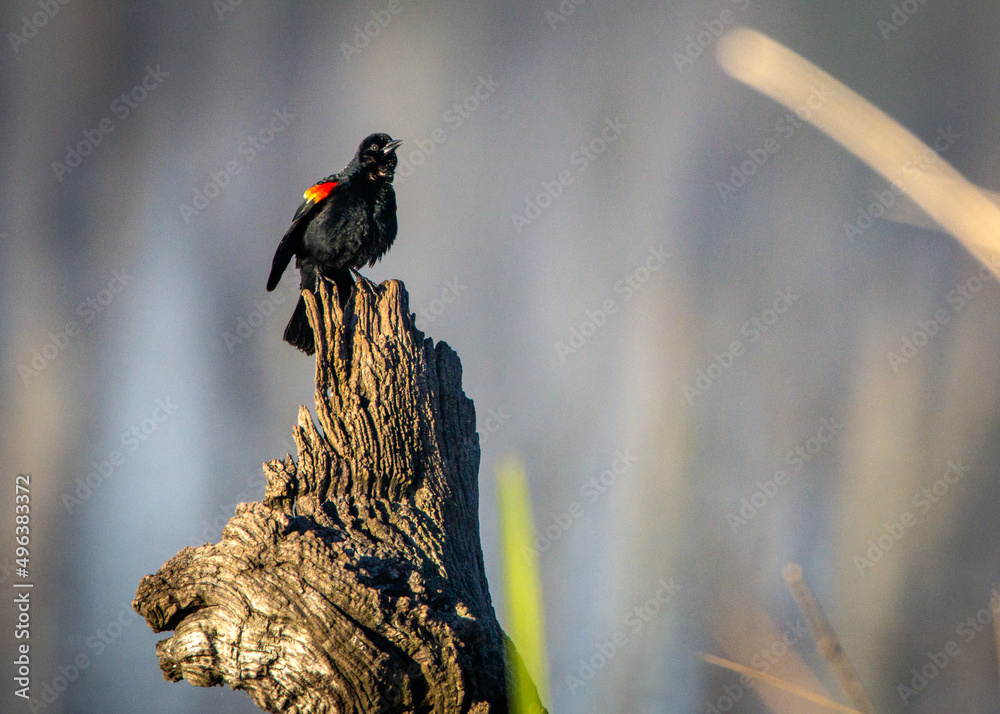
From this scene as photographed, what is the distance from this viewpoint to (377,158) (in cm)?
619

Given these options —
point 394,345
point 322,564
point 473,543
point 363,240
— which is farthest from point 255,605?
point 363,240

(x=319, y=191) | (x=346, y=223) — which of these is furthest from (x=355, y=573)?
(x=319, y=191)

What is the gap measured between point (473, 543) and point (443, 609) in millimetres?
625

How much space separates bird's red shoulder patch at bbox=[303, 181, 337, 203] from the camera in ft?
19.6

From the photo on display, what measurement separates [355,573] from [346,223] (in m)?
3.56

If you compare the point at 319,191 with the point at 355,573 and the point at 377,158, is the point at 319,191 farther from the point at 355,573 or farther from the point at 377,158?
the point at 355,573

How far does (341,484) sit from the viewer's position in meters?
3.46

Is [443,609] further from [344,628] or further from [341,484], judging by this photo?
[341,484]

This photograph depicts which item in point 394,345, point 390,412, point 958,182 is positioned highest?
point 394,345

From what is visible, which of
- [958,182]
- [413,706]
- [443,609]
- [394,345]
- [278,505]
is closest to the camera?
[958,182]

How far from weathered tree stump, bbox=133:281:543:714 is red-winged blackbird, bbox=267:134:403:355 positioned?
7.05 ft

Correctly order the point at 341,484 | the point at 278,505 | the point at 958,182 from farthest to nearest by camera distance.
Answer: the point at 341,484 < the point at 278,505 < the point at 958,182

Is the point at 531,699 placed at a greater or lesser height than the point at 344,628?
lesser

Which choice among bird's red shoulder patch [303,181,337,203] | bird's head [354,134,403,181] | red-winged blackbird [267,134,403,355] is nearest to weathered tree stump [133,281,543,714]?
red-winged blackbird [267,134,403,355]
